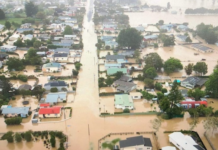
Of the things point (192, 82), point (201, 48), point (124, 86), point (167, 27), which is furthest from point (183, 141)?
point (167, 27)

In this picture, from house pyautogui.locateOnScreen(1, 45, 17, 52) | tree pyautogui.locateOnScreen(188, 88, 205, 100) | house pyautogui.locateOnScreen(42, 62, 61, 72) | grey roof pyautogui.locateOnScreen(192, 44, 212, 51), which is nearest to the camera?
tree pyautogui.locateOnScreen(188, 88, 205, 100)

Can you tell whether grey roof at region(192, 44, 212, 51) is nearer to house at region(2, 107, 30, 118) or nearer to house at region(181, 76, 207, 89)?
house at region(181, 76, 207, 89)

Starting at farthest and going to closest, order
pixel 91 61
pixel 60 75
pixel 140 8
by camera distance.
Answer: pixel 140 8, pixel 91 61, pixel 60 75

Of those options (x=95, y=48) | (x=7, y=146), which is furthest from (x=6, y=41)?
(x=7, y=146)

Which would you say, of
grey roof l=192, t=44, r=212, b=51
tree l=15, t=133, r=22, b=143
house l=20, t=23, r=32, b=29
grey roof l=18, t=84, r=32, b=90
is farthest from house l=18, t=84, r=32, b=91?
grey roof l=192, t=44, r=212, b=51

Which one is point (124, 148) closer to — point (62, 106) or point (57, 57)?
point (62, 106)

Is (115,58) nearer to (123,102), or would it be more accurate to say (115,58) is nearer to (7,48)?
(123,102)
